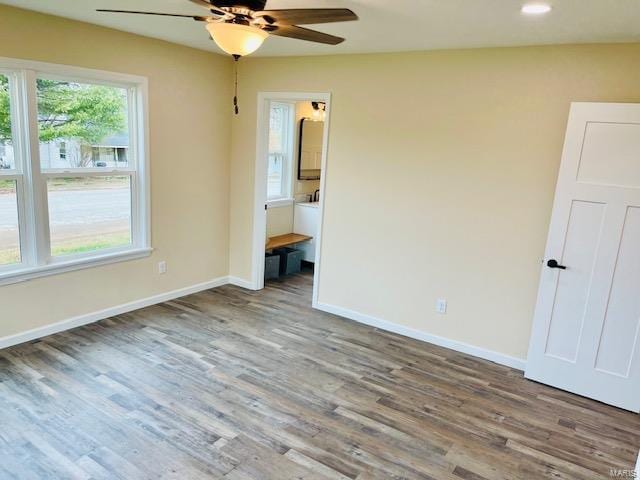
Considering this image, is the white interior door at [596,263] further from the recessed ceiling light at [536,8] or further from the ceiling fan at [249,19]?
the ceiling fan at [249,19]

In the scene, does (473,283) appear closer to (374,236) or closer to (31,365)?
(374,236)

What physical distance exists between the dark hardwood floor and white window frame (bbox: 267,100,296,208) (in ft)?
7.70

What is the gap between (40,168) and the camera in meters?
3.54

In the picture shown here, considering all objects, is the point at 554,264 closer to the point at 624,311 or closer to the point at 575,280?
the point at 575,280

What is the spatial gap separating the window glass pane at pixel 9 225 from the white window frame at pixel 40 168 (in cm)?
3

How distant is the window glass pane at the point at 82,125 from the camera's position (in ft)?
11.7

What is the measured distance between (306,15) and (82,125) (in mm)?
2617

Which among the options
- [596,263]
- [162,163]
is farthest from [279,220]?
[596,263]

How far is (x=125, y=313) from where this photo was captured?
434cm

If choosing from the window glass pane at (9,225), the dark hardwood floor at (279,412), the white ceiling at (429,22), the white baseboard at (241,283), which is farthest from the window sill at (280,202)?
the window glass pane at (9,225)

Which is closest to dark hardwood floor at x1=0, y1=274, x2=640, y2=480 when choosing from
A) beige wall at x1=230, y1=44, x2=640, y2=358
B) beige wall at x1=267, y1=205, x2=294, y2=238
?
beige wall at x1=230, y1=44, x2=640, y2=358

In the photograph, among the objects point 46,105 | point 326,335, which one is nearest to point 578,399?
point 326,335

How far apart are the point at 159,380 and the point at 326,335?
4.95ft

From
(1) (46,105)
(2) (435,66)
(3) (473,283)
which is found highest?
(2) (435,66)
